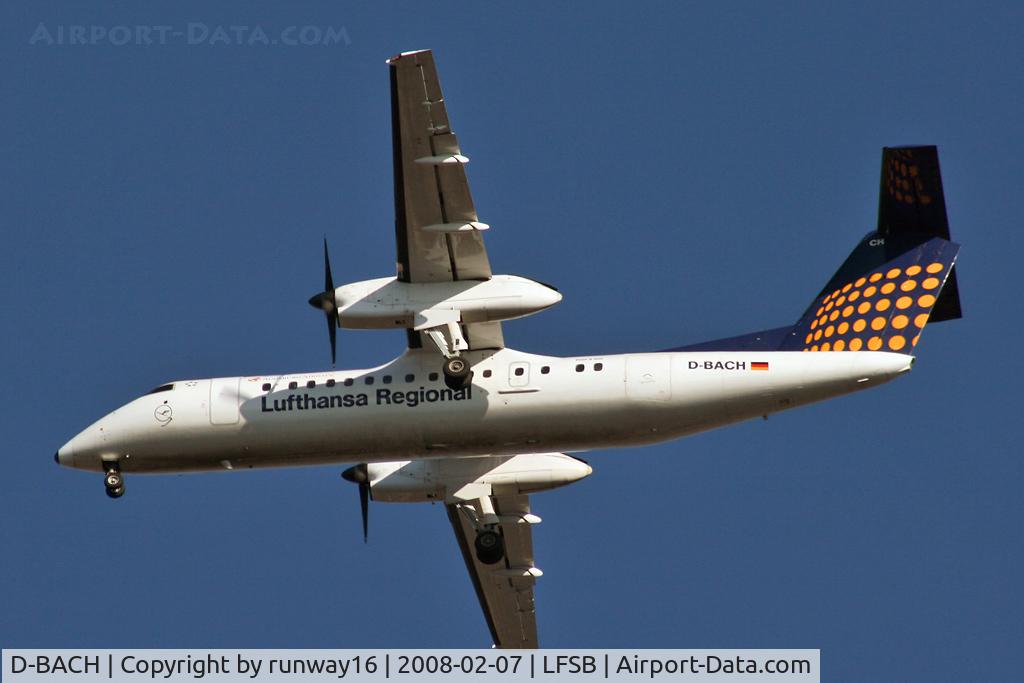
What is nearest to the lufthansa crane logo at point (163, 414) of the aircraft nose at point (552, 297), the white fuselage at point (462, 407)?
the white fuselage at point (462, 407)

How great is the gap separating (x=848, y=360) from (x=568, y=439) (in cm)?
454

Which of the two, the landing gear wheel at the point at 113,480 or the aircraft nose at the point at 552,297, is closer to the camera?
the aircraft nose at the point at 552,297

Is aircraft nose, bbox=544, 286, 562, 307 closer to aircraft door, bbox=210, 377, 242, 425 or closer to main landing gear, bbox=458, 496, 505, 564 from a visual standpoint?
main landing gear, bbox=458, 496, 505, 564

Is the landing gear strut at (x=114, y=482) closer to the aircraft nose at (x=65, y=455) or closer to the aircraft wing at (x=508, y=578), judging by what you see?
the aircraft nose at (x=65, y=455)

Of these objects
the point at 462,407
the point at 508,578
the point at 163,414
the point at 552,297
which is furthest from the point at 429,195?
the point at 508,578

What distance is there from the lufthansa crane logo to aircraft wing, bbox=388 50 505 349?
4.34m

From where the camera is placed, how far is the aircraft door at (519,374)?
2873 centimetres

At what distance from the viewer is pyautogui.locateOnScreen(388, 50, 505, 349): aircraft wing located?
86.0ft

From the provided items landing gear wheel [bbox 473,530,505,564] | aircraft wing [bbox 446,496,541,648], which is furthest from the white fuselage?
aircraft wing [bbox 446,496,541,648]

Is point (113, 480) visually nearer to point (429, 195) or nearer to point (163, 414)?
point (163, 414)

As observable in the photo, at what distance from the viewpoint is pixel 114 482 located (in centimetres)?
3045

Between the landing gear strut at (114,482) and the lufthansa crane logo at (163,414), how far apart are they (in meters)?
1.13

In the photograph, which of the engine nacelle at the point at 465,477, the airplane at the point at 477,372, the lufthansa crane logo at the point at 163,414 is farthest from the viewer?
the engine nacelle at the point at 465,477

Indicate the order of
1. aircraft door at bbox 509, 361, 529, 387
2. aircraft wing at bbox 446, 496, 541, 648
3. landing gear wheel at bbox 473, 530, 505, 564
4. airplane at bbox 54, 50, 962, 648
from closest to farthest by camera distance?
1. airplane at bbox 54, 50, 962, 648
2. aircraft door at bbox 509, 361, 529, 387
3. landing gear wheel at bbox 473, 530, 505, 564
4. aircraft wing at bbox 446, 496, 541, 648
